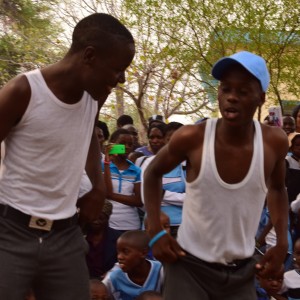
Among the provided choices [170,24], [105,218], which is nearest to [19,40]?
[170,24]

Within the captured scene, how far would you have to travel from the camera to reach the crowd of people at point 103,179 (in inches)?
104

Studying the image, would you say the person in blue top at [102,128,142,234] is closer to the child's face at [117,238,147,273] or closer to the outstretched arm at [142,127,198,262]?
the child's face at [117,238,147,273]

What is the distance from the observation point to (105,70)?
107 inches

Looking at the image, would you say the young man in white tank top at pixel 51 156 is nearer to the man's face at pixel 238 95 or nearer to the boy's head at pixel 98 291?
the man's face at pixel 238 95

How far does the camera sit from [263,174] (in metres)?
2.99

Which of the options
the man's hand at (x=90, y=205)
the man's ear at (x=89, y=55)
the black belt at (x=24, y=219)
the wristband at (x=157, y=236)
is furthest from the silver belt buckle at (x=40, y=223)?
the man's ear at (x=89, y=55)

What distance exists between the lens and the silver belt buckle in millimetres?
2662

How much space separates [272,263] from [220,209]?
0.48 m

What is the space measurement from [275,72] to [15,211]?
11684mm

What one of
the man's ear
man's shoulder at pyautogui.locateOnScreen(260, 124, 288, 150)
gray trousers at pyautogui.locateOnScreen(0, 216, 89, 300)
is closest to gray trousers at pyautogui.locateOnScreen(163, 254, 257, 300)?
gray trousers at pyautogui.locateOnScreen(0, 216, 89, 300)

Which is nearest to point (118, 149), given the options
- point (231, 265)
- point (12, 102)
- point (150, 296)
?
point (150, 296)

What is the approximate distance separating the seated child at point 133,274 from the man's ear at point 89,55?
234cm

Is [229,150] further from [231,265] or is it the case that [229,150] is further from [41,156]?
[41,156]

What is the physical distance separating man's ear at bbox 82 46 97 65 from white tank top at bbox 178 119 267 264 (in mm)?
677
